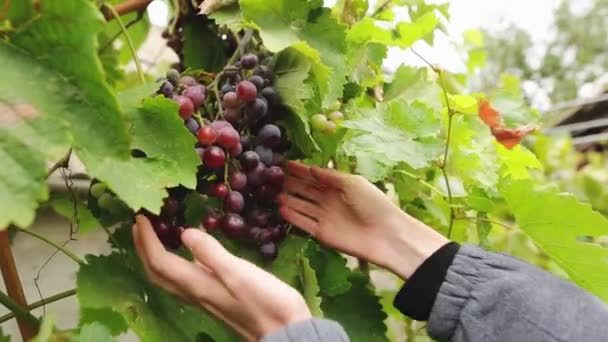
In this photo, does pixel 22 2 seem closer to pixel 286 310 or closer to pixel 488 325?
pixel 286 310

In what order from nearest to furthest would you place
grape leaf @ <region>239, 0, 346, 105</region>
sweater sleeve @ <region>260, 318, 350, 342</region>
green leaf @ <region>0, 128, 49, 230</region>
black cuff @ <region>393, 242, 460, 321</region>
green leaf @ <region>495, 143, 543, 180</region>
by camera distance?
green leaf @ <region>0, 128, 49, 230</region>, sweater sleeve @ <region>260, 318, 350, 342</region>, grape leaf @ <region>239, 0, 346, 105</region>, black cuff @ <region>393, 242, 460, 321</region>, green leaf @ <region>495, 143, 543, 180</region>

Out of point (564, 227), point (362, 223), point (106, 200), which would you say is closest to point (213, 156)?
point (106, 200)

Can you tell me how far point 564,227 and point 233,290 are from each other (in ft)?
1.19

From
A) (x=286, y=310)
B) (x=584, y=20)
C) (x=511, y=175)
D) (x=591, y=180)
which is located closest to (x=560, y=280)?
(x=511, y=175)

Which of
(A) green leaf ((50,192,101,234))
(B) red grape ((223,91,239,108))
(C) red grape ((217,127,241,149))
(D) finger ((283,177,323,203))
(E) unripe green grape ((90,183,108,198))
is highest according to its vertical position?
(B) red grape ((223,91,239,108))

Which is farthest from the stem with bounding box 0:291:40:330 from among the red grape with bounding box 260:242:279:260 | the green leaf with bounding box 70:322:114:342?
the red grape with bounding box 260:242:279:260

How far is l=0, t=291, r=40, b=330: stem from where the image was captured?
2.07 ft

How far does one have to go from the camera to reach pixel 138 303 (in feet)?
1.93

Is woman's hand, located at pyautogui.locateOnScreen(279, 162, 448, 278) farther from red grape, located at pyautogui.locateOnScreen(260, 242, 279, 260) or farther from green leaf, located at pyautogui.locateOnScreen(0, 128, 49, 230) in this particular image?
green leaf, located at pyautogui.locateOnScreen(0, 128, 49, 230)

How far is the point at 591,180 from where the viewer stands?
6.69 feet

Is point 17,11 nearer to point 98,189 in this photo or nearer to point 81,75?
point 81,75

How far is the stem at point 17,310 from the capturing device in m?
0.63

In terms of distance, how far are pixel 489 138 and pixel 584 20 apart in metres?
14.7

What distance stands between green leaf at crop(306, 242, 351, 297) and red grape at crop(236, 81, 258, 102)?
0.19 meters
